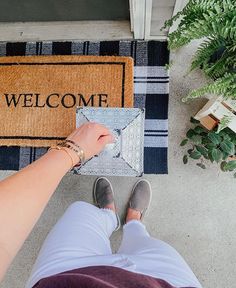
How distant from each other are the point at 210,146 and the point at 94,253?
58cm

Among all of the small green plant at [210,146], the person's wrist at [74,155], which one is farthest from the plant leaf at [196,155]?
the person's wrist at [74,155]

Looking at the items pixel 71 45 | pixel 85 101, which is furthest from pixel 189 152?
pixel 71 45

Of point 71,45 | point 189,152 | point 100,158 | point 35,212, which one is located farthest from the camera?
point 71,45

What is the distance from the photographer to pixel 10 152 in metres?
1.61

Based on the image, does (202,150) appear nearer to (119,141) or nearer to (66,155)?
(119,141)

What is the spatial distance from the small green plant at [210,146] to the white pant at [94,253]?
39cm

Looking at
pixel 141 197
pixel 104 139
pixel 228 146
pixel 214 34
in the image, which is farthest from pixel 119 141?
pixel 214 34

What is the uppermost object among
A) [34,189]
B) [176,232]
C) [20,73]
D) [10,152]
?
[20,73]

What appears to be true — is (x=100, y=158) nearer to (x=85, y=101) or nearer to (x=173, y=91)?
(x=85, y=101)

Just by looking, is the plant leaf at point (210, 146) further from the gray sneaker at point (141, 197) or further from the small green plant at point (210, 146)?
the gray sneaker at point (141, 197)

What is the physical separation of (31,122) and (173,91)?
0.63m

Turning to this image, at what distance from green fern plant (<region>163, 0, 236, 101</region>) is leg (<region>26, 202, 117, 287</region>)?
551mm

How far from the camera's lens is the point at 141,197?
151cm

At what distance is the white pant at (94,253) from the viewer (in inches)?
38.5
